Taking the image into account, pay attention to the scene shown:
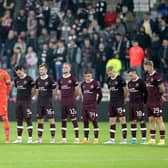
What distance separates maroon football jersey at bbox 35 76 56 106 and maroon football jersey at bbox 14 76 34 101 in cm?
23

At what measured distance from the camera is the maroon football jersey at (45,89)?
2792 cm

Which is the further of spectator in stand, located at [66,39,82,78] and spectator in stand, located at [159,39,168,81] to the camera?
spectator in stand, located at [66,39,82,78]

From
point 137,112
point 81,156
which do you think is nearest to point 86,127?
point 137,112

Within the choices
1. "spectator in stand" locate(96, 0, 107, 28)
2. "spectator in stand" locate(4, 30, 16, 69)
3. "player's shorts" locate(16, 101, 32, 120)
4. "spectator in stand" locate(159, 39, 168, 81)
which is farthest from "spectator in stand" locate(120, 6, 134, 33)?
"player's shorts" locate(16, 101, 32, 120)

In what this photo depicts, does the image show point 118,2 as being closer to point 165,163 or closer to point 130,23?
point 130,23

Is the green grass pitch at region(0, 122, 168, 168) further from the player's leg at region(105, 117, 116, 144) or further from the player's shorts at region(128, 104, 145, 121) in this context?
the player's shorts at region(128, 104, 145, 121)

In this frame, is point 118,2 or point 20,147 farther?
point 118,2

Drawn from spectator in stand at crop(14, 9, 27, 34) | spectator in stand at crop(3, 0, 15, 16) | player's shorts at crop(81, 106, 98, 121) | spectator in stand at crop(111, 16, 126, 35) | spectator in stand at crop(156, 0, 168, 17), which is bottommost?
player's shorts at crop(81, 106, 98, 121)

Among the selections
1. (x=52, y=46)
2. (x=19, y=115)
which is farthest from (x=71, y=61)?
(x=19, y=115)

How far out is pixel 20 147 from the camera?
25.9m

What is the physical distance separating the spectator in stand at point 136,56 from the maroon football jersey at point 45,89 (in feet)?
32.7

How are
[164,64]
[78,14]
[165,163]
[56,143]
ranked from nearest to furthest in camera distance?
1. [165,163]
2. [56,143]
3. [164,64]
4. [78,14]

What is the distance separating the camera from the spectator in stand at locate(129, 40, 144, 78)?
37.5 m

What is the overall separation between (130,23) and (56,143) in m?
13.2
